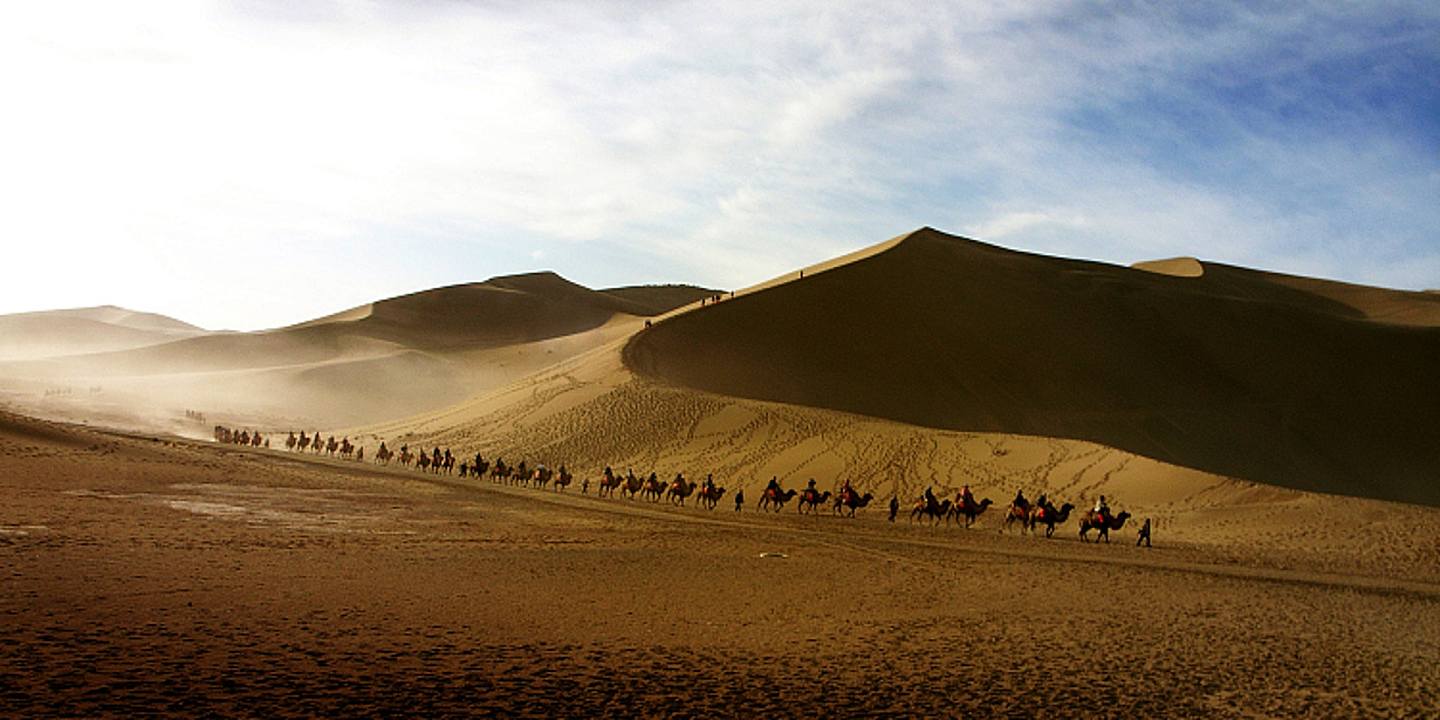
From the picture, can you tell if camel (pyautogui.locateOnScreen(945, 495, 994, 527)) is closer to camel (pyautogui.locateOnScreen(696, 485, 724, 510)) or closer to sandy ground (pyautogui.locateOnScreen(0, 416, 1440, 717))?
sandy ground (pyautogui.locateOnScreen(0, 416, 1440, 717))

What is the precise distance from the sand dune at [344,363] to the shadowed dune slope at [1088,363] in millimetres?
23869

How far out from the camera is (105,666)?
29.2ft

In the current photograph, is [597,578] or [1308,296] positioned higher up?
[1308,296]

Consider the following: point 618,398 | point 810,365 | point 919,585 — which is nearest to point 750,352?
point 810,365

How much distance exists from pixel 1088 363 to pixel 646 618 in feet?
163

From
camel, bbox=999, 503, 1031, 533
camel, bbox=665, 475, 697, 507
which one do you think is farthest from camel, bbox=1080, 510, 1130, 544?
camel, bbox=665, 475, 697, 507

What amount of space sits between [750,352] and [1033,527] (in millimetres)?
33844

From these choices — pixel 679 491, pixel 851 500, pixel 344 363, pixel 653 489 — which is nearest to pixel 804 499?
pixel 851 500

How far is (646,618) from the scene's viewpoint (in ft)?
43.1

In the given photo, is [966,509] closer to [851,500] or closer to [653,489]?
[851,500]

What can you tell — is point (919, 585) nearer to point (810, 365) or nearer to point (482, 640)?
point (482, 640)

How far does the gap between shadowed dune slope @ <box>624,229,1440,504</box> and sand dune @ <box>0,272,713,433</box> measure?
78.3ft

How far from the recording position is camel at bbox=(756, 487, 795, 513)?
31453 mm

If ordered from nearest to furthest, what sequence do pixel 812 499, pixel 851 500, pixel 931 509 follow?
pixel 931 509 → pixel 851 500 → pixel 812 499
